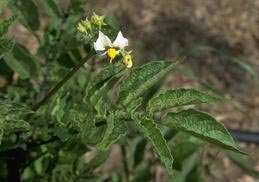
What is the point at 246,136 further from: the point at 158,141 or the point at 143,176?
the point at 158,141

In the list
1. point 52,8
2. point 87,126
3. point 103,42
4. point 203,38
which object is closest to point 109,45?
point 103,42

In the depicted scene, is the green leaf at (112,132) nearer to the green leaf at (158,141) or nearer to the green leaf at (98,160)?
the green leaf at (158,141)

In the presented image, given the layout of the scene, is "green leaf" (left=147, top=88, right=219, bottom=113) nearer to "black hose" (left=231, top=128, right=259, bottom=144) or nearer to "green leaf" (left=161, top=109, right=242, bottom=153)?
"green leaf" (left=161, top=109, right=242, bottom=153)

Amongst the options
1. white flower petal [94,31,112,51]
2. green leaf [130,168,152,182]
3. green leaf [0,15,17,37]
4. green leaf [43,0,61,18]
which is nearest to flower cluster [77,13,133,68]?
white flower petal [94,31,112,51]

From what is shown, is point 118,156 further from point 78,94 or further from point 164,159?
point 164,159

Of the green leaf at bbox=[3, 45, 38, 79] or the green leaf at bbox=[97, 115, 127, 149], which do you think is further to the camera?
the green leaf at bbox=[3, 45, 38, 79]

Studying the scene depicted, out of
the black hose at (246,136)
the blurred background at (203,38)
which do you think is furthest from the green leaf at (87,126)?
the blurred background at (203,38)
